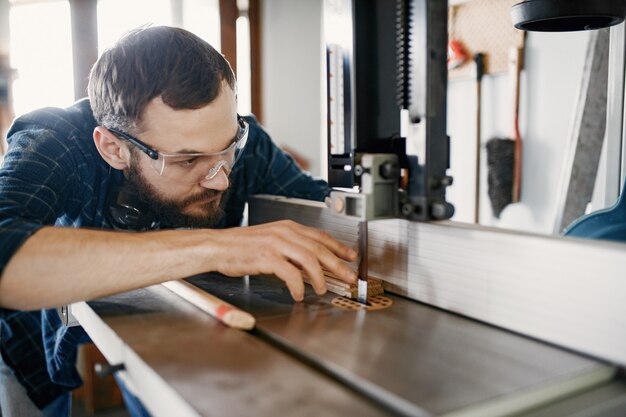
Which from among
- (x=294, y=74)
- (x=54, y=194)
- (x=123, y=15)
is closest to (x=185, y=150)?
(x=54, y=194)

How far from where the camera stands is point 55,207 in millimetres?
1261

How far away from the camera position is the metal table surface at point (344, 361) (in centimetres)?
64

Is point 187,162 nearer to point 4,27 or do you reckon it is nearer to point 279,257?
point 279,257

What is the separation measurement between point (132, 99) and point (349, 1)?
2.15 feet

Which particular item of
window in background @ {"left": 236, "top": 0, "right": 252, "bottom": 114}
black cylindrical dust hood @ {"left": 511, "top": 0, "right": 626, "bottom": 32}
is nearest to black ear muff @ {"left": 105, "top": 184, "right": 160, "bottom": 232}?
black cylindrical dust hood @ {"left": 511, "top": 0, "right": 626, "bottom": 32}

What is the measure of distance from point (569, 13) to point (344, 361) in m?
1.00

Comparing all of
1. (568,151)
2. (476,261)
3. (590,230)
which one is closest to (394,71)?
(476,261)

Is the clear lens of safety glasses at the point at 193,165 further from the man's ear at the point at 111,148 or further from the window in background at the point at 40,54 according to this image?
the window in background at the point at 40,54

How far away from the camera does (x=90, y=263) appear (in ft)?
3.12

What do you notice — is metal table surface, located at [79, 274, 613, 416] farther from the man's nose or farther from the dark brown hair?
the dark brown hair

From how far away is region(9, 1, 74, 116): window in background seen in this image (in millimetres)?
2938

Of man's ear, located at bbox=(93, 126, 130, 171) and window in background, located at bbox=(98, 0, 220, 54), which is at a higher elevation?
window in background, located at bbox=(98, 0, 220, 54)

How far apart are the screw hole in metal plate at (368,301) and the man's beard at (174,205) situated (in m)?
0.59

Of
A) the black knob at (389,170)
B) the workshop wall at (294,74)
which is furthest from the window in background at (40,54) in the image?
the black knob at (389,170)
